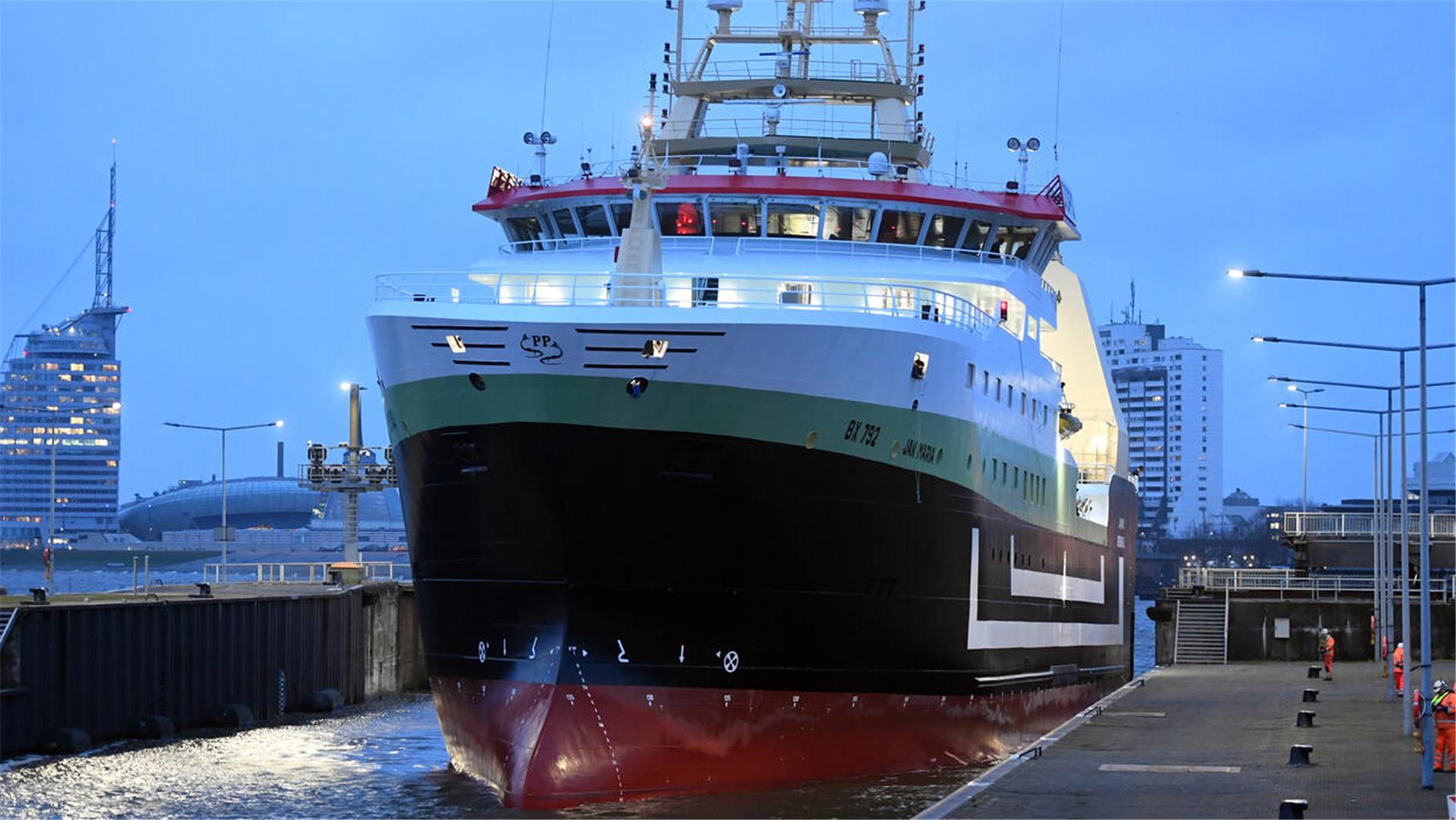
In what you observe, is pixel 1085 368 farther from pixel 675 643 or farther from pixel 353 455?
pixel 353 455

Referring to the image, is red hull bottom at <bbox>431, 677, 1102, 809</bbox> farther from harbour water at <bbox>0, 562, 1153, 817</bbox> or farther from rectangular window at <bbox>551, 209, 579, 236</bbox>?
rectangular window at <bbox>551, 209, 579, 236</bbox>

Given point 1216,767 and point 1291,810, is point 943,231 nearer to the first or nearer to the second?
point 1216,767

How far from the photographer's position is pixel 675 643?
951 inches

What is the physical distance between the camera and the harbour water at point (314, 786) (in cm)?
2442

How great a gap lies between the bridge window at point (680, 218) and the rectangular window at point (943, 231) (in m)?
3.65

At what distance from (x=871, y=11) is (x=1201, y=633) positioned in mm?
24474

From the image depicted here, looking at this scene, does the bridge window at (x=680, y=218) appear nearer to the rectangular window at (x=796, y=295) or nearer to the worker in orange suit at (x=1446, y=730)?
the rectangular window at (x=796, y=295)

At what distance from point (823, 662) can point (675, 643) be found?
2096mm

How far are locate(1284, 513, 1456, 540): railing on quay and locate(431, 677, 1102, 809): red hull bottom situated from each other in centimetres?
4675

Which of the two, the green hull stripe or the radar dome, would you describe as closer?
the green hull stripe


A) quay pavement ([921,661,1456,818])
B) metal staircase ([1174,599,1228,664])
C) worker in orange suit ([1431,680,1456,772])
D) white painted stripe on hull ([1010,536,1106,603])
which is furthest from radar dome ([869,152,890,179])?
metal staircase ([1174,599,1228,664])

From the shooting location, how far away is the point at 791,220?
A: 101ft

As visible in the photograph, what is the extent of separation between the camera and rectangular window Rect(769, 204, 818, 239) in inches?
Answer: 1205

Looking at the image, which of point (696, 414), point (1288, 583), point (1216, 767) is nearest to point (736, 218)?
point (696, 414)
